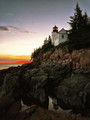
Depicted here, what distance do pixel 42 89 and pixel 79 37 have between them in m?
16.8

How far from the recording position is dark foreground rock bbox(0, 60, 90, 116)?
44.0ft

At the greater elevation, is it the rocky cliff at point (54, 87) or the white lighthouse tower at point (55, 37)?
the white lighthouse tower at point (55, 37)

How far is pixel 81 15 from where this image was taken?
28328 millimetres

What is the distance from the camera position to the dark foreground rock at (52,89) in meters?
13.4

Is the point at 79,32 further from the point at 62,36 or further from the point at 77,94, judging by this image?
the point at 77,94

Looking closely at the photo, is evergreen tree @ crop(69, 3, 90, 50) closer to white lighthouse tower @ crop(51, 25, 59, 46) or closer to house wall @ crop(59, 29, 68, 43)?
house wall @ crop(59, 29, 68, 43)

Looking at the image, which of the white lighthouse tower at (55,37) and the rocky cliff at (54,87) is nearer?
the rocky cliff at (54,87)

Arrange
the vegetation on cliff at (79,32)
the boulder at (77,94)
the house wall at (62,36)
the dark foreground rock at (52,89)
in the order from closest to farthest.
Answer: the boulder at (77,94)
the dark foreground rock at (52,89)
the vegetation on cliff at (79,32)
the house wall at (62,36)

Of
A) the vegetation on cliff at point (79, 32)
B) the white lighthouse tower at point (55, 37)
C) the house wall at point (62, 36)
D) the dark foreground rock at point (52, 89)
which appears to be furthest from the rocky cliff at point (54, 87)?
the white lighthouse tower at point (55, 37)

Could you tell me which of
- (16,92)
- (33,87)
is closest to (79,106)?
(33,87)

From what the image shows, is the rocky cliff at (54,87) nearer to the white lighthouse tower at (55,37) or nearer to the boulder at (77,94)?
the boulder at (77,94)

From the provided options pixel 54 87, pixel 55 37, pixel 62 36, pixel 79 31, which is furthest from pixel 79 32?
pixel 55 37

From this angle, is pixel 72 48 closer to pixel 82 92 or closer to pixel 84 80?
pixel 84 80

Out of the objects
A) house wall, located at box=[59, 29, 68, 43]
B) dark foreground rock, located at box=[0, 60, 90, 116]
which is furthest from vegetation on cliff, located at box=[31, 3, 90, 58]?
house wall, located at box=[59, 29, 68, 43]
